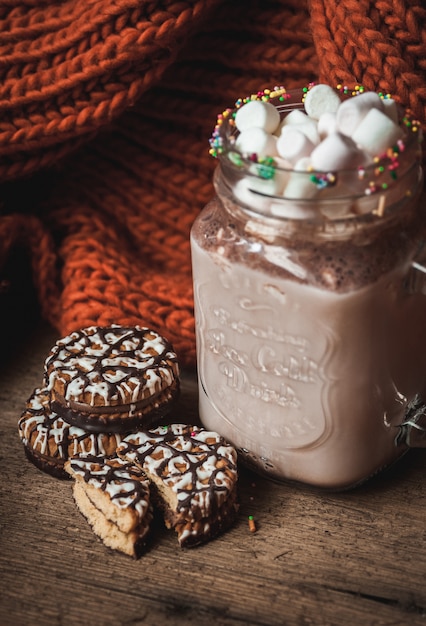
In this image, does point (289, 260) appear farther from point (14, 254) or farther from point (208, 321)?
point (14, 254)

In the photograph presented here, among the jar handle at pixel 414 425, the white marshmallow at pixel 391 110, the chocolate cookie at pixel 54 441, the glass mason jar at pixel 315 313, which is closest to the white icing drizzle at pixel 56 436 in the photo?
the chocolate cookie at pixel 54 441

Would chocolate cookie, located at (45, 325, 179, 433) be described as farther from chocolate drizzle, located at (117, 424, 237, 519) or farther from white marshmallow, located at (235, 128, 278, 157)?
white marshmallow, located at (235, 128, 278, 157)

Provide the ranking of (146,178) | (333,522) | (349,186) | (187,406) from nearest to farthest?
1. (349,186)
2. (333,522)
3. (187,406)
4. (146,178)

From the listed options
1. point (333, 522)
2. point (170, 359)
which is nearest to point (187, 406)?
point (170, 359)

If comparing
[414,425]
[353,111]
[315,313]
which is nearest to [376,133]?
[353,111]

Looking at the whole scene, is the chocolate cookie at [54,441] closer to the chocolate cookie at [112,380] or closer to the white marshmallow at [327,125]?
the chocolate cookie at [112,380]

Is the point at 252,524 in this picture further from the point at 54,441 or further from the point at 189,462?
the point at 54,441
